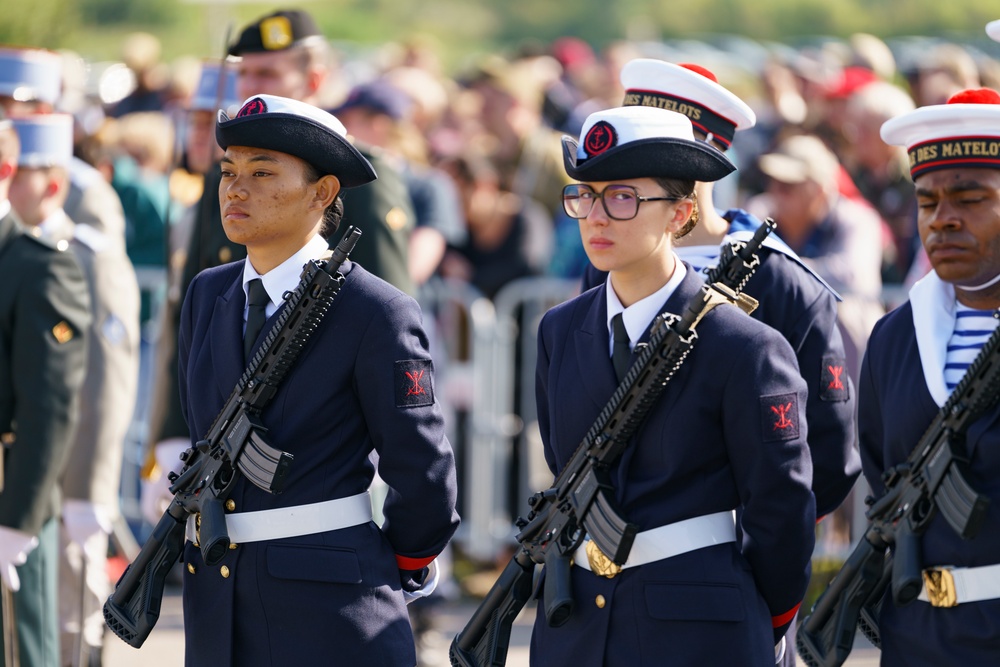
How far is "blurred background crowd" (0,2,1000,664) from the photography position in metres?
9.05

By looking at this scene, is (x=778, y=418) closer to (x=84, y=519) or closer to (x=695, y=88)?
(x=695, y=88)

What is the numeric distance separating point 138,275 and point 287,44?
3.25m

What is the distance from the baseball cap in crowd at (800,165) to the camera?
9.37m

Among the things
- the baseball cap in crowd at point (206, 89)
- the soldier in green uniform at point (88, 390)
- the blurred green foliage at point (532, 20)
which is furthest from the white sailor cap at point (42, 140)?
the blurred green foliage at point (532, 20)

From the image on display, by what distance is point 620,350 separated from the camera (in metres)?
4.65

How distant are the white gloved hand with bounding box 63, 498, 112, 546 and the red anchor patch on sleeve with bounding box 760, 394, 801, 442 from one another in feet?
11.8

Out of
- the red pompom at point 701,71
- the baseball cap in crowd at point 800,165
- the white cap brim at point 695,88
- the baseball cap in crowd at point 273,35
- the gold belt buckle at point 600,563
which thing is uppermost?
the baseball cap in crowd at point 273,35

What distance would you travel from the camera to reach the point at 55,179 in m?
7.41

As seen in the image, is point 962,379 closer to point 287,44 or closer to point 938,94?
point 287,44

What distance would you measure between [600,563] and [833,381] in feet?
4.23

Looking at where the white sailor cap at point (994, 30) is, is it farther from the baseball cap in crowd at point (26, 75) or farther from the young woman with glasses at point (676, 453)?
the baseball cap in crowd at point (26, 75)

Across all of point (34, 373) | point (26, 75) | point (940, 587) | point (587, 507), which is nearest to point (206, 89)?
point (26, 75)

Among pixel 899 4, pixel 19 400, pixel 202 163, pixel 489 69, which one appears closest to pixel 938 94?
pixel 489 69

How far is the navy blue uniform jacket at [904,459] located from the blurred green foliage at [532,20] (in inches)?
988
